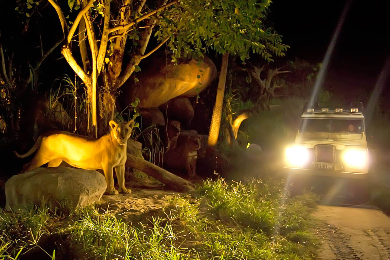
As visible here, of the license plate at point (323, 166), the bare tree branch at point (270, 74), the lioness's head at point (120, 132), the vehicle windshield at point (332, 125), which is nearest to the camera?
the lioness's head at point (120, 132)

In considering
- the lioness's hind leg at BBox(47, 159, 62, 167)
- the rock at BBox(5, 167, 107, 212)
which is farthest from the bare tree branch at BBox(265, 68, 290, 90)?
the rock at BBox(5, 167, 107, 212)

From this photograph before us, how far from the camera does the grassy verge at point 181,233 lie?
14.6ft

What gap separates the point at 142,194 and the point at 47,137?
6.43ft

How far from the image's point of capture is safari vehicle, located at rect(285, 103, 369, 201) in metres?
9.39

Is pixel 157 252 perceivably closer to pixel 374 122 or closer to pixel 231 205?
pixel 231 205

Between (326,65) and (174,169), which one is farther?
(326,65)

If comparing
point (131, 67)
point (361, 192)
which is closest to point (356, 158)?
point (361, 192)

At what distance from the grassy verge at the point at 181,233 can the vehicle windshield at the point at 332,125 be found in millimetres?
3198

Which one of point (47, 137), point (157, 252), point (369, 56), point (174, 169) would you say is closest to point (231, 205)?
point (157, 252)

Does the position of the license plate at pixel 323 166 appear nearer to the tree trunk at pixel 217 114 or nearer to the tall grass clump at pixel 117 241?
the tree trunk at pixel 217 114

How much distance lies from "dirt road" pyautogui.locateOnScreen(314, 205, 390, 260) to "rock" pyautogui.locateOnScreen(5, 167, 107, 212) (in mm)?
3426

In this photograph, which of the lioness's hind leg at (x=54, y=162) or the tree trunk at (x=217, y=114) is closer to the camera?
the lioness's hind leg at (x=54, y=162)

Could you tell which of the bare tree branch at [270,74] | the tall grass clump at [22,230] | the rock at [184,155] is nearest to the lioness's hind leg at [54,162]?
the tall grass clump at [22,230]

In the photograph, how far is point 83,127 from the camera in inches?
348
